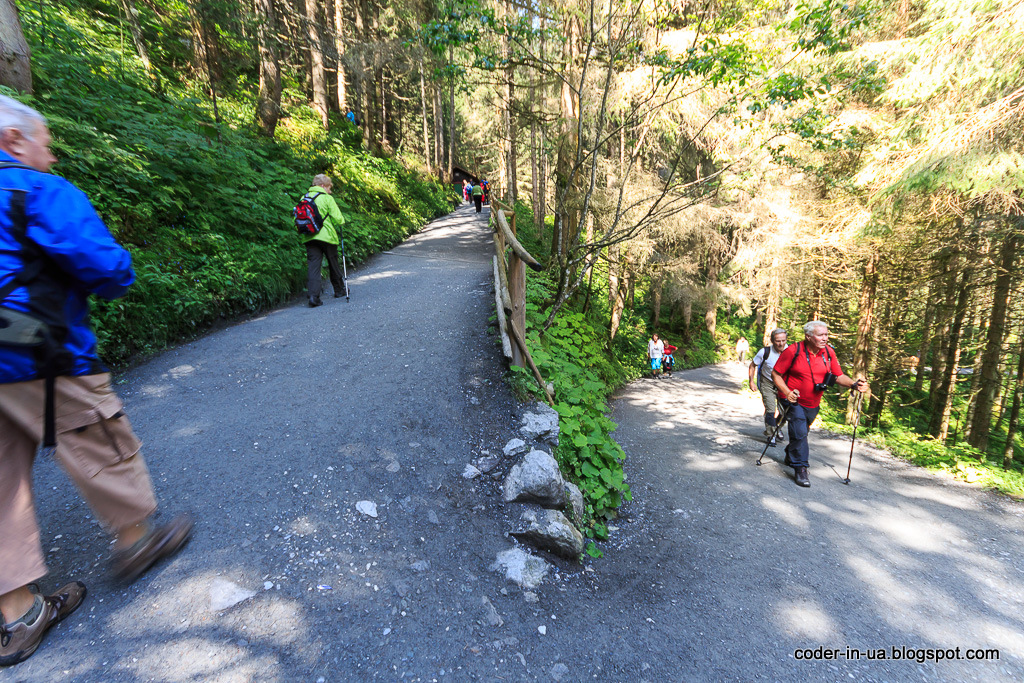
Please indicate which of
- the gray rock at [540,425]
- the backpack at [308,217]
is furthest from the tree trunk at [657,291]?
the gray rock at [540,425]

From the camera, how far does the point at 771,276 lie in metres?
12.4

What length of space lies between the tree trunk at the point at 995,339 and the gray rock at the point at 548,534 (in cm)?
1045

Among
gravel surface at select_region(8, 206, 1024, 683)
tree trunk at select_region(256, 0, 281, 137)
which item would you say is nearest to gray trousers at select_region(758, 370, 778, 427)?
gravel surface at select_region(8, 206, 1024, 683)

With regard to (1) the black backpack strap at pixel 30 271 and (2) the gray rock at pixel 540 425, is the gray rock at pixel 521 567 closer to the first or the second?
(2) the gray rock at pixel 540 425

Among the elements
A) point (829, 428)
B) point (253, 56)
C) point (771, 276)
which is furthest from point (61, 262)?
point (253, 56)

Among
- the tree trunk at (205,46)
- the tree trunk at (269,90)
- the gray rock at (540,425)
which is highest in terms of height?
the tree trunk at (205,46)

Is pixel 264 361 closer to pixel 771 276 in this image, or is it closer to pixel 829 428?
pixel 829 428

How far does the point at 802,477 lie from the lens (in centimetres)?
595

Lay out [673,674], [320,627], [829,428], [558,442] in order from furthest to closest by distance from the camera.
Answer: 1. [829,428]
2. [558,442]
3. [673,674]
4. [320,627]

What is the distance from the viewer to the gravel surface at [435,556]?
7.80 ft

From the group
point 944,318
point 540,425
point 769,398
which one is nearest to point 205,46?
point 540,425

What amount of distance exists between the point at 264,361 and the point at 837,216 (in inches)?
418

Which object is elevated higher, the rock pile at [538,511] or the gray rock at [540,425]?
the gray rock at [540,425]

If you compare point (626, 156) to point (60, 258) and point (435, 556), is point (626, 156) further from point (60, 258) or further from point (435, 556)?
point (60, 258)
